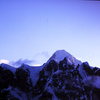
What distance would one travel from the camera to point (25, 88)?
7181cm

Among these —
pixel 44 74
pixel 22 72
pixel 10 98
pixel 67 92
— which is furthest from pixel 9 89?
pixel 67 92

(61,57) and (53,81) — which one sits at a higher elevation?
(61,57)

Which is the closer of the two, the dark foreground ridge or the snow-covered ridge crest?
Answer: the dark foreground ridge

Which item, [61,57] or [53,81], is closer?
[53,81]

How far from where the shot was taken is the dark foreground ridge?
6347 cm

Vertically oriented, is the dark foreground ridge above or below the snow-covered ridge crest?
below

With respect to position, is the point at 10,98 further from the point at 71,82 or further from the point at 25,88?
the point at 71,82

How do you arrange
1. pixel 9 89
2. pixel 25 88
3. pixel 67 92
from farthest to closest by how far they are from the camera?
pixel 25 88 < pixel 9 89 < pixel 67 92

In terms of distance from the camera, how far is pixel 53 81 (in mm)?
65938

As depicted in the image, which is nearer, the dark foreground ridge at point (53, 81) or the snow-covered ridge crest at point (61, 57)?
the dark foreground ridge at point (53, 81)

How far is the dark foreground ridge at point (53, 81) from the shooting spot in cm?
6347

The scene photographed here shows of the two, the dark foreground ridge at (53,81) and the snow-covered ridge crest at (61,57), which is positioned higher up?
the snow-covered ridge crest at (61,57)

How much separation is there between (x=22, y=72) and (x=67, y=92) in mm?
21219

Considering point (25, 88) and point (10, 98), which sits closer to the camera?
point (10, 98)
